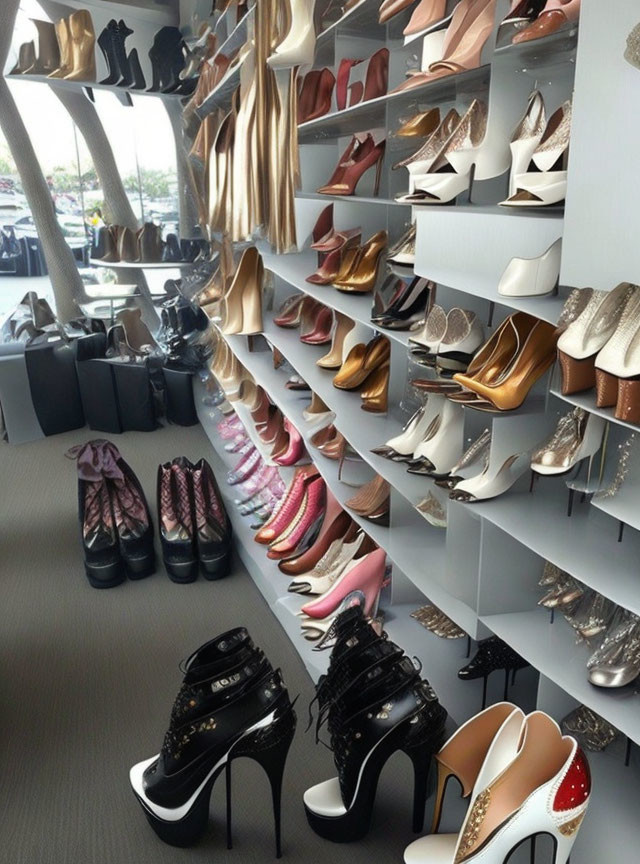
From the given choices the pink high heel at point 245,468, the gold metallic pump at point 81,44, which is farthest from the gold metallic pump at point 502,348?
the gold metallic pump at point 81,44

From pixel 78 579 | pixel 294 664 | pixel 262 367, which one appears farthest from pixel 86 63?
pixel 294 664

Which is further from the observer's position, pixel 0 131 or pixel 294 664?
pixel 0 131

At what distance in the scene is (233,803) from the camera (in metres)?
1.92

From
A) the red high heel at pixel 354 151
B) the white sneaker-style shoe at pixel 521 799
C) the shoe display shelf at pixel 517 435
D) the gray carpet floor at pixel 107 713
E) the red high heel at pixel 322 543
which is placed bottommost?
the gray carpet floor at pixel 107 713

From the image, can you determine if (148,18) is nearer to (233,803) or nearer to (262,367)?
(262,367)

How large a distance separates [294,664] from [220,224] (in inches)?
88.3

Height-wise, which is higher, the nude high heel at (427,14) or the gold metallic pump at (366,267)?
the nude high heel at (427,14)

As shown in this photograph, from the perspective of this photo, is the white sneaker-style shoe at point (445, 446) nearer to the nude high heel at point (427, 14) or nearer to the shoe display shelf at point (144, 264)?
the nude high heel at point (427, 14)

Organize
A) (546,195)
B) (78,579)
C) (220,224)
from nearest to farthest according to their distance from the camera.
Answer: (546,195)
(78,579)
(220,224)

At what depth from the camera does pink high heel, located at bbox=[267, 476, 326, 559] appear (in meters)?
2.90

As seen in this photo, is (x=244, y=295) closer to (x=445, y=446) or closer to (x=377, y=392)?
(x=377, y=392)

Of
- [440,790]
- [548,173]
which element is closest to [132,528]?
[440,790]

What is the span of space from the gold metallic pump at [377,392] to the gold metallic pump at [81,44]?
3595 millimetres

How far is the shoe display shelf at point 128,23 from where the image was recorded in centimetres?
509
